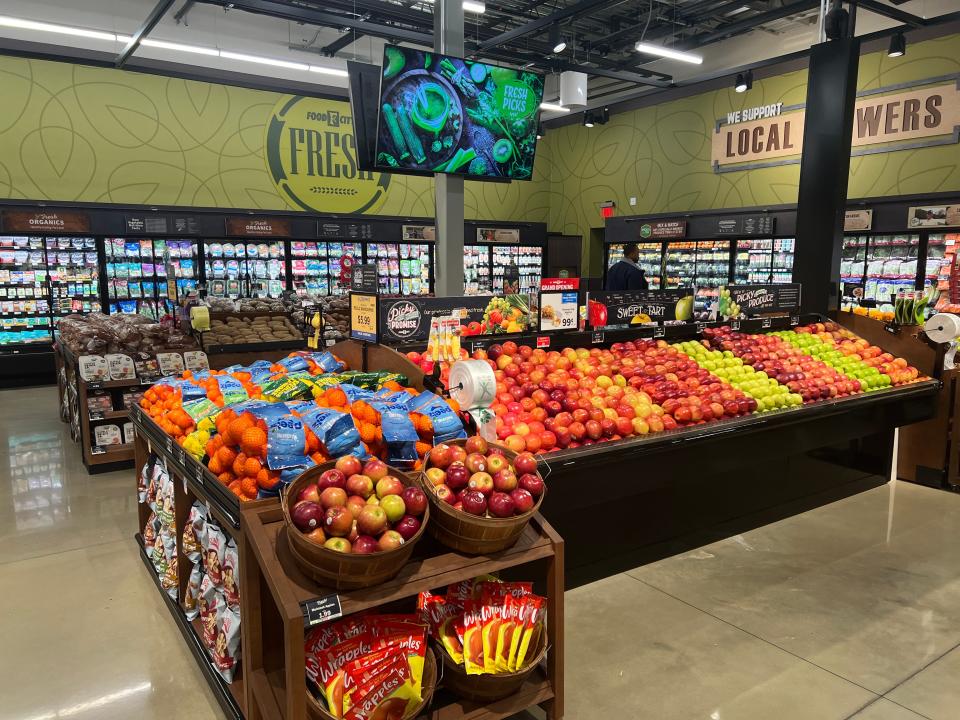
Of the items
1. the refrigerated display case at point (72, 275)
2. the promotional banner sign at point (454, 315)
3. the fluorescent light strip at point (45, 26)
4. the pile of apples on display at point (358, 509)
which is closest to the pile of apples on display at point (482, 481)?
the pile of apples on display at point (358, 509)

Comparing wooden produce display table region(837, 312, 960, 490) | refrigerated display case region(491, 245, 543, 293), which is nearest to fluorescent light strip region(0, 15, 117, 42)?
refrigerated display case region(491, 245, 543, 293)

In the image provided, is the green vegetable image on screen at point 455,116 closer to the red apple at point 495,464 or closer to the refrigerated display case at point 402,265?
the red apple at point 495,464

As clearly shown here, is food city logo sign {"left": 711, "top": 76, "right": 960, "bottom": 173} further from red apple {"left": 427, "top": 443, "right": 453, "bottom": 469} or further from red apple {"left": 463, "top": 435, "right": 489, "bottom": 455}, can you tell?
red apple {"left": 427, "top": 443, "right": 453, "bottom": 469}

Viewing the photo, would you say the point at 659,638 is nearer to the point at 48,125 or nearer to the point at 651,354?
the point at 651,354

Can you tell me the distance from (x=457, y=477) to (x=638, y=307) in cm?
332

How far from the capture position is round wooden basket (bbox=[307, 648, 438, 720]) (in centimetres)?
189

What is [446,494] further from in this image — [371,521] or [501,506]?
[371,521]

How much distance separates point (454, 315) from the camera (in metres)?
3.60

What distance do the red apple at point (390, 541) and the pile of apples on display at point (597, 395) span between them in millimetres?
1198

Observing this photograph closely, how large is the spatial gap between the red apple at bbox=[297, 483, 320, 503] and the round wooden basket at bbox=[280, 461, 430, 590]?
0.15 feet

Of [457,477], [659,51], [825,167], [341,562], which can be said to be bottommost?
[341,562]

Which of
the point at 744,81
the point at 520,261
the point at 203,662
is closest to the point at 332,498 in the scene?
the point at 203,662

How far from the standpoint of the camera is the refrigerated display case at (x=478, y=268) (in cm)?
1369

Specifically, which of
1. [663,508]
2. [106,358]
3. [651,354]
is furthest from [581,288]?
[106,358]
